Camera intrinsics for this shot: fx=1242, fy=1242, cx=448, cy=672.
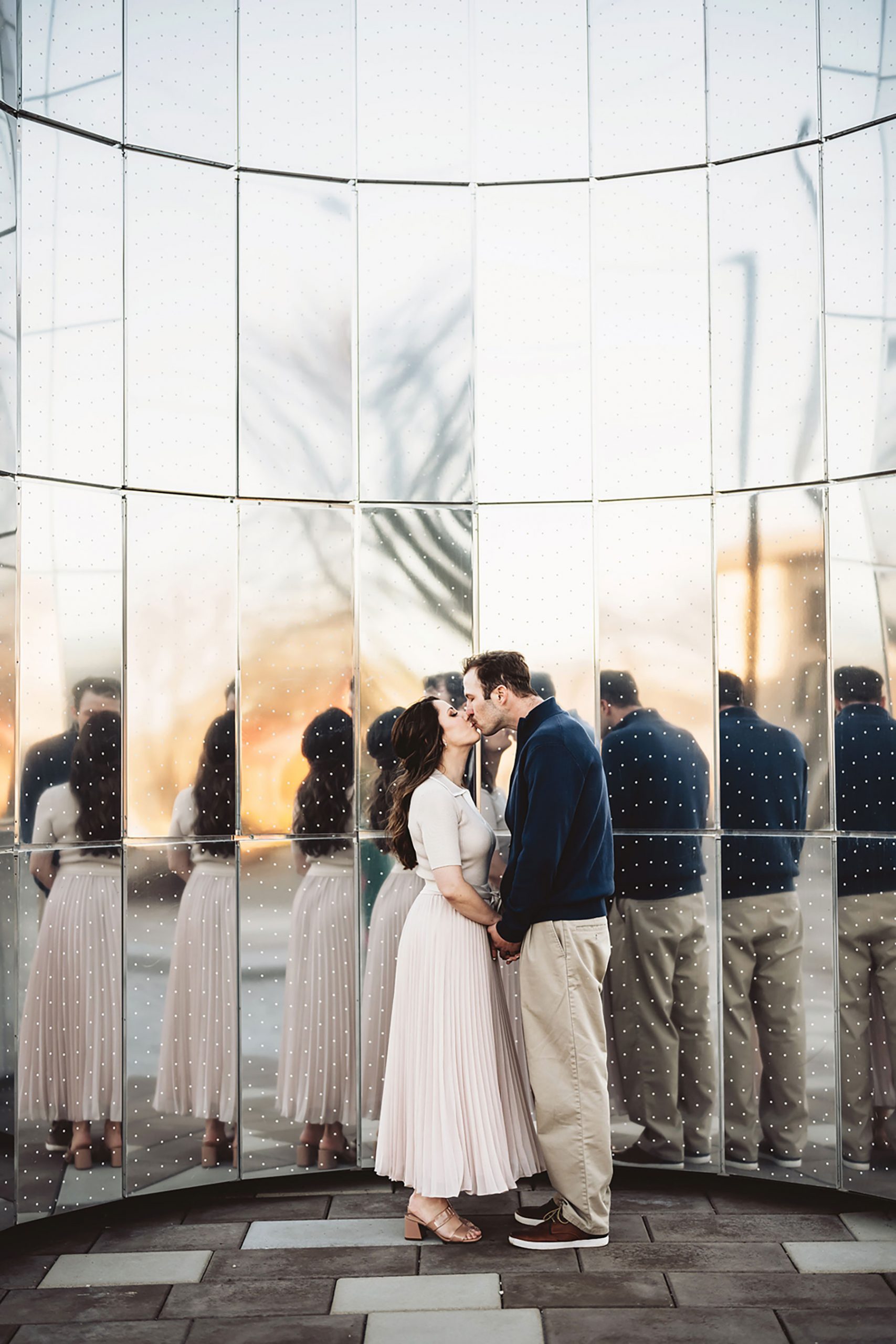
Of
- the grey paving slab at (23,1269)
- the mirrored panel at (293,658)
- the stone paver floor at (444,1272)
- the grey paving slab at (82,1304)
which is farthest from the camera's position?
the mirrored panel at (293,658)

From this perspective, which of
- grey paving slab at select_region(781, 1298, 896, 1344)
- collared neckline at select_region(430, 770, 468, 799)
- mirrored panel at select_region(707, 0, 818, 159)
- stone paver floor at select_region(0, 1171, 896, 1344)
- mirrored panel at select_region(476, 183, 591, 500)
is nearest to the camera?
grey paving slab at select_region(781, 1298, 896, 1344)

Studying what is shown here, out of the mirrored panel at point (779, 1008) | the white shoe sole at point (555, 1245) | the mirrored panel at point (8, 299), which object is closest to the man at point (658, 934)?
the mirrored panel at point (779, 1008)

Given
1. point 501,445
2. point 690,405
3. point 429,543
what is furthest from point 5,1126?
point 690,405

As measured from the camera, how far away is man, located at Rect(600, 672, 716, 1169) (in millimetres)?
4805

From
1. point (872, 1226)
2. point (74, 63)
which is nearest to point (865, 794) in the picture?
point (872, 1226)

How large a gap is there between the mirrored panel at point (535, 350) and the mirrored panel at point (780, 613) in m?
0.65

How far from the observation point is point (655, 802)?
4.88m

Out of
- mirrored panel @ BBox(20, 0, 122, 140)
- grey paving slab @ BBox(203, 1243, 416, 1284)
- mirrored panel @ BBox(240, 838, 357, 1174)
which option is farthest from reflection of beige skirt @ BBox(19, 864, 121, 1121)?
mirrored panel @ BBox(20, 0, 122, 140)

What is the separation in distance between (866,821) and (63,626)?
2998mm

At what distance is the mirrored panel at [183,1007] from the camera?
15.1 ft

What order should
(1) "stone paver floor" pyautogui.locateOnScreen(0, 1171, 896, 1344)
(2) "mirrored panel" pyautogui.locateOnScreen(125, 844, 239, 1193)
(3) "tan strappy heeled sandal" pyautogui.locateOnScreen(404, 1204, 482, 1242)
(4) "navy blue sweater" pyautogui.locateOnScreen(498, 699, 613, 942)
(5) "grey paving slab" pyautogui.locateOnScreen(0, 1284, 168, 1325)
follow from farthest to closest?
(2) "mirrored panel" pyautogui.locateOnScreen(125, 844, 239, 1193) < (3) "tan strappy heeled sandal" pyautogui.locateOnScreen(404, 1204, 482, 1242) < (4) "navy blue sweater" pyautogui.locateOnScreen(498, 699, 613, 942) < (5) "grey paving slab" pyautogui.locateOnScreen(0, 1284, 168, 1325) < (1) "stone paver floor" pyautogui.locateOnScreen(0, 1171, 896, 1344)

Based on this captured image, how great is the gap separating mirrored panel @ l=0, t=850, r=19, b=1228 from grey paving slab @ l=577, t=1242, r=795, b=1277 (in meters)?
1.94

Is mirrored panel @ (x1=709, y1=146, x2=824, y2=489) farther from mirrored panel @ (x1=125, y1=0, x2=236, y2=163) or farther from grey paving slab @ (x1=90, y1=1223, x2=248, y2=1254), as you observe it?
grey paving slab @ (x1=90, y1=1223, x2=248, y2=1254)

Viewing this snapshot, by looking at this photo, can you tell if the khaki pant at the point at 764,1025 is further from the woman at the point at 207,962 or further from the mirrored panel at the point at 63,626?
the mirrored panel at the point at 63,626
